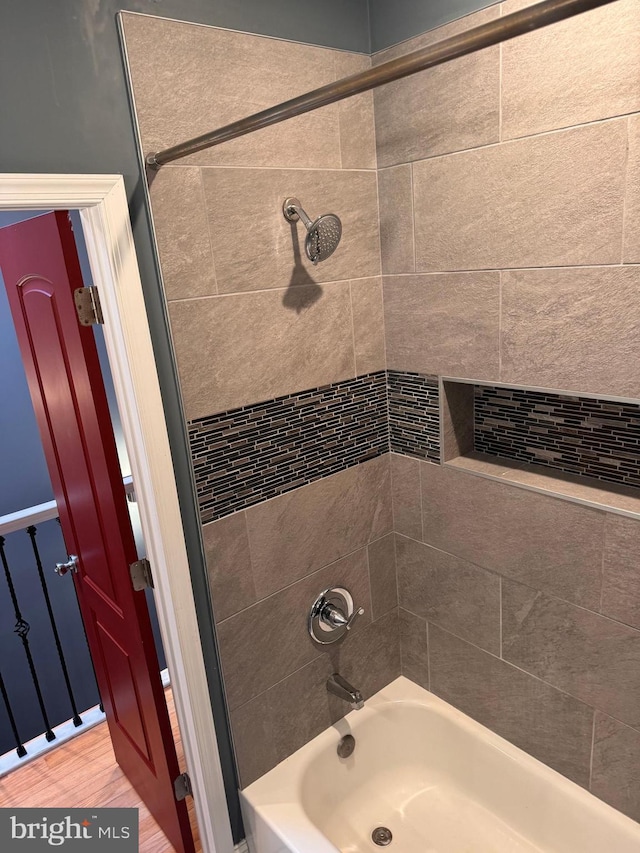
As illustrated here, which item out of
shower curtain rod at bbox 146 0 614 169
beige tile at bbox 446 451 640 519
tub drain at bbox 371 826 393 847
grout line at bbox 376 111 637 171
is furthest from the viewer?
tub drain at bbox 371 826 393 847

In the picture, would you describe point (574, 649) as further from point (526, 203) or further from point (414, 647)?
point (526, 203)

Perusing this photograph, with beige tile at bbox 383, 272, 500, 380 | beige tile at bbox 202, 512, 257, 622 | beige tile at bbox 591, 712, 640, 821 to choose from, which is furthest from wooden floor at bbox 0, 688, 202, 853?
beige tile at bbox 383, 272, 500, 380

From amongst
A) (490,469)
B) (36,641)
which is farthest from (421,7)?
(36,641)

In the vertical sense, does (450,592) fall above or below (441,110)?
below

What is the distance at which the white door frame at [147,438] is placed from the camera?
4.58 ft

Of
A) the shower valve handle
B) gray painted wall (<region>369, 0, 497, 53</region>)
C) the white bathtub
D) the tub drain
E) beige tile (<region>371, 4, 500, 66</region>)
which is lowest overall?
the tub drain

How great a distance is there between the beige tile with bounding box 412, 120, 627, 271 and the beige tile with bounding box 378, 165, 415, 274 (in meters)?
0.03

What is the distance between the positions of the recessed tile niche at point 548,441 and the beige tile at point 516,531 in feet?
0.15

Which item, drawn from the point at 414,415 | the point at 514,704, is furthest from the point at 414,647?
the point at 414,415

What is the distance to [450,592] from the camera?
2.11m

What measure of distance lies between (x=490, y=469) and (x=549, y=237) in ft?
2.37

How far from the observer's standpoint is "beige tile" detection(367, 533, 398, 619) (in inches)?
87.2

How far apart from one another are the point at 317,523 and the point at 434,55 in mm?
1407

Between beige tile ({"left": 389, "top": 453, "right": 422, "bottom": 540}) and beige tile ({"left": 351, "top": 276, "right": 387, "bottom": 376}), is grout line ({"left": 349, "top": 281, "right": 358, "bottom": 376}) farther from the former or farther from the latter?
beige tile ({"left": 389, "top": 453, "right": 422, "bottom": 540})
